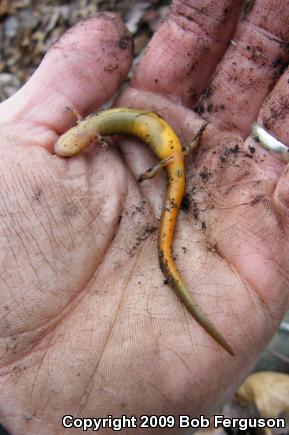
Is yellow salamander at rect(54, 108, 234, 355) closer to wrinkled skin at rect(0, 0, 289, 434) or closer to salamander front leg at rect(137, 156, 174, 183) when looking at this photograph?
salamander front leg at rect(137, 156, 174, 183)

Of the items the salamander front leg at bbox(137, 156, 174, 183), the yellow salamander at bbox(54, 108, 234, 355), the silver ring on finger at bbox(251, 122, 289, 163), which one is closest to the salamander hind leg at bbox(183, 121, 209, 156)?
the yellow salamander at bbox(54, 108, 234, 355)

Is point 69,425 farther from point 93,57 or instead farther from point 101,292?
point 93,57

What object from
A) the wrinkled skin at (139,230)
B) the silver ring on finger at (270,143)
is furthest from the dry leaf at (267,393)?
the silver ring on finger at (270,143)

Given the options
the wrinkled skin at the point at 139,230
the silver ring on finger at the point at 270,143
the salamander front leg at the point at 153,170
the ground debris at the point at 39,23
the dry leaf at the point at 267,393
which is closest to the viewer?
the wrinkled skin at the point at 139,230

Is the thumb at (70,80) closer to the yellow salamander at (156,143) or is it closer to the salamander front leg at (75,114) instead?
the salamander front leg at (75,114)

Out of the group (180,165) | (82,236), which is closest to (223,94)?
(180,165)

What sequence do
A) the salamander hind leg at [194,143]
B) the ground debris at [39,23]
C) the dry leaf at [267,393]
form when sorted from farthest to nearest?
the ground debris at [39,23] → the dry leaf at [267,393] → the salamander hind leg at [194,143]
